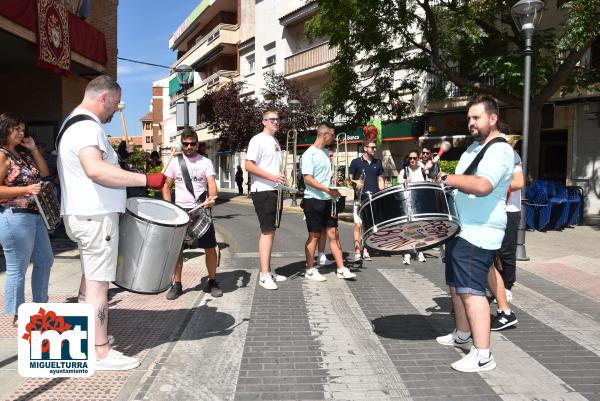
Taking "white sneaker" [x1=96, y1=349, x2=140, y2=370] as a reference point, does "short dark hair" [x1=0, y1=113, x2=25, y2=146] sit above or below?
above

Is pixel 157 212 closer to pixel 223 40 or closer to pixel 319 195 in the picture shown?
pixel 319 195

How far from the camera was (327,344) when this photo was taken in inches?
162

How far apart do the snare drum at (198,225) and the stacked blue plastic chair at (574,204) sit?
1032cm

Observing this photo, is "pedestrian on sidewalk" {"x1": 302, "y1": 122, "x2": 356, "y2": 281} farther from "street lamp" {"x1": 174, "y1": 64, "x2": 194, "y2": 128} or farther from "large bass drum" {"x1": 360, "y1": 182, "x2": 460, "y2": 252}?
"street lamp" {"x1": 174, "y1": 64, "x2": 194, "y2": 128}

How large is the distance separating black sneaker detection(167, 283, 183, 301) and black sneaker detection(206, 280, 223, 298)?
12.4 inches

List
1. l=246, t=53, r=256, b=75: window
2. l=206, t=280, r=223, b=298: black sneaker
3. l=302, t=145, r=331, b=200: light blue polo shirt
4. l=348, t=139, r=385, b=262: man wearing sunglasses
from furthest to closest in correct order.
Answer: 1. l=246, t=53, r=256, b=75: window
2. l=348, t=139, r=385, b=262: man wearing sunglasses
3. l=302, t=145, r=331, b=200: light blue polo shirt
4. l=206, t=280, r=223, b=298: black sneaker

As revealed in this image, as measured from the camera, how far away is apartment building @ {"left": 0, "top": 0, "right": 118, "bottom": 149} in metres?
11.8

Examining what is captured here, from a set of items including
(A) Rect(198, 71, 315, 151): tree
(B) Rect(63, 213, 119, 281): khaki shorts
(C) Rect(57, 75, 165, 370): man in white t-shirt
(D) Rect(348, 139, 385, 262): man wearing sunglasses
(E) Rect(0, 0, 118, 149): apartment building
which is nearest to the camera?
(C) Rect(57, 75, 165, 370): man in white t-shirt

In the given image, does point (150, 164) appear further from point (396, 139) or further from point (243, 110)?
point (243, 110)

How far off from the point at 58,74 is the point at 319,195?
27.4 ft

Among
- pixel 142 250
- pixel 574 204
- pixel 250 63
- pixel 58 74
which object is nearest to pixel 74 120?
pixel 142 250

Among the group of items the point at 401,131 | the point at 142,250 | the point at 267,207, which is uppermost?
the point at 401,131

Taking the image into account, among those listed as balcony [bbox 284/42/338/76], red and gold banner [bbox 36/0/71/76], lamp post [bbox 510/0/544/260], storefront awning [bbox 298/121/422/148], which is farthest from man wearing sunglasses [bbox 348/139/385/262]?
balcony [bbox 284/42/338/76]

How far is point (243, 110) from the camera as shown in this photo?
26.1 m
